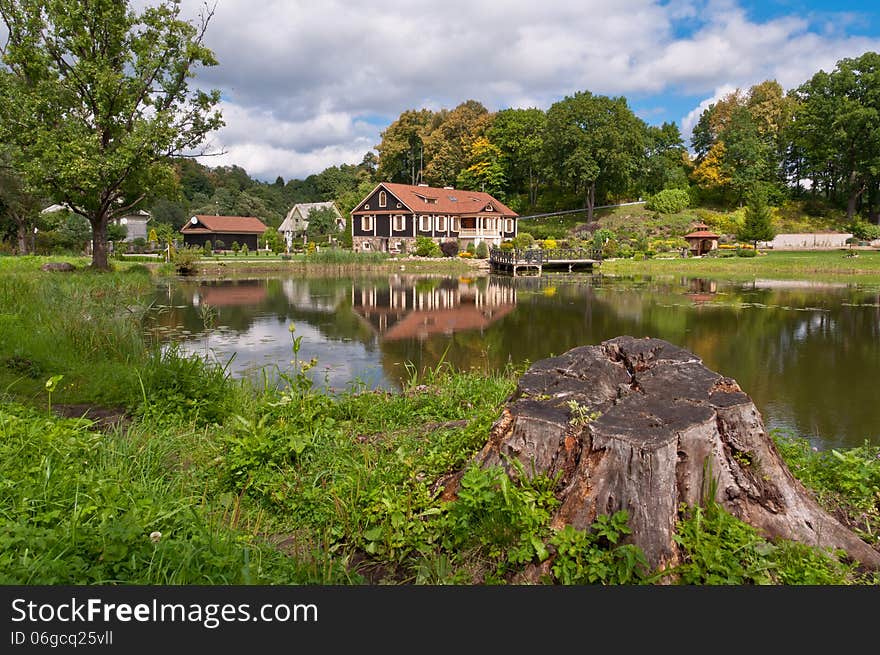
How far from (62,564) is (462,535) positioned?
1775 millimetres

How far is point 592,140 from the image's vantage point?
52.6 metres

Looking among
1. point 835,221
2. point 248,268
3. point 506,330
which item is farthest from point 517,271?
point 835,221

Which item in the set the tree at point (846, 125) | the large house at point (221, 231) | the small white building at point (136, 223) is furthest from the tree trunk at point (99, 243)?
the tree at point (846, 125)

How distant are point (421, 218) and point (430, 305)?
3027 cm

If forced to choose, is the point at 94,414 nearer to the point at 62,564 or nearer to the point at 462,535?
the point at 62,564

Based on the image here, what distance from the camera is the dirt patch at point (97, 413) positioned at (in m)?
5.21

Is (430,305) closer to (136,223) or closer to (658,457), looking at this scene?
(658,457)

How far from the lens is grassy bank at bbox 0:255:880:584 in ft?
9.09

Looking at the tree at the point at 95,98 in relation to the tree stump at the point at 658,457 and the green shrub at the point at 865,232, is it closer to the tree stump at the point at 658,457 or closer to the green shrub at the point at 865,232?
the tree stump at the point at 658,457

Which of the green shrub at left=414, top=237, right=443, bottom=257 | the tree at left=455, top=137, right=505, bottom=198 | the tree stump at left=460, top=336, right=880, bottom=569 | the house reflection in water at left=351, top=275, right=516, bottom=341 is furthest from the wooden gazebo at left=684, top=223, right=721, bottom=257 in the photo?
the tree stump at left=460, top=336, right=880, bottom=569

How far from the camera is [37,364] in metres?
6.29

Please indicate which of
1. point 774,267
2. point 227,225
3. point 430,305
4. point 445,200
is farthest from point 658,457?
point 227,225

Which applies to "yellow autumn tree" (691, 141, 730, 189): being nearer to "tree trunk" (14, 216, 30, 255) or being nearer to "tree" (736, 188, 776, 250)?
"tree" (736, 188, 776, 250)

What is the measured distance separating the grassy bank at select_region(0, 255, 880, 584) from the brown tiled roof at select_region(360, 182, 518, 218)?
4721 centimetres
